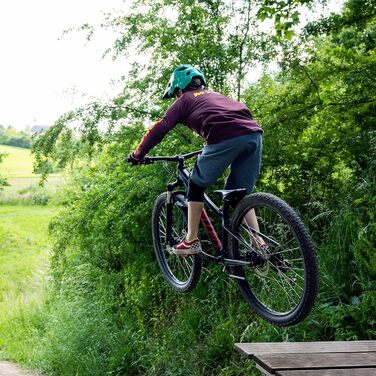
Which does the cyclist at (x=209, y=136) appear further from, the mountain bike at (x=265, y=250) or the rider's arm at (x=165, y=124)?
the mountain bike at (x=265, y=250)

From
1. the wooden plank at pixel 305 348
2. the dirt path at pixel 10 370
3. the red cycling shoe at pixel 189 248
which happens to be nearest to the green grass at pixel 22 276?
the dirt path at pixel 10 370

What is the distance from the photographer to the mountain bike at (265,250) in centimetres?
329

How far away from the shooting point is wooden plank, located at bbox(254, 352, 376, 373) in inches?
98.6

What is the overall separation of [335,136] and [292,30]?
0.96 metres

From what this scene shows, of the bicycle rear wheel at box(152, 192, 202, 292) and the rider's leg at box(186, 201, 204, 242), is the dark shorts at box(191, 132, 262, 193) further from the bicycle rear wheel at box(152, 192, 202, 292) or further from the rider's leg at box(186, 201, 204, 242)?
the bicycle rear wheel at box(152, 192, 202, 292)

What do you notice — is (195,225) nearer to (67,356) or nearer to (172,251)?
(172,251)

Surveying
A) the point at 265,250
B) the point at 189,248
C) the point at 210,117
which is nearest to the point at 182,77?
the point at 210,117

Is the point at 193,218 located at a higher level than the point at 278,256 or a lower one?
higher

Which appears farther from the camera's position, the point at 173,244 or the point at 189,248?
the point at 173,244

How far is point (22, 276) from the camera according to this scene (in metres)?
23.2

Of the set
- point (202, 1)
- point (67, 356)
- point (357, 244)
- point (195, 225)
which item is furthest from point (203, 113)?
point (67, 356)

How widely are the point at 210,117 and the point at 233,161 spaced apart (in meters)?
0.37

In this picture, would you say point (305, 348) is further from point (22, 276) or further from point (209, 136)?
point (22, 276)

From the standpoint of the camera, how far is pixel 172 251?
4438mm
